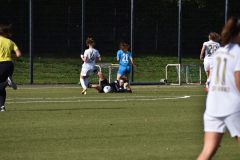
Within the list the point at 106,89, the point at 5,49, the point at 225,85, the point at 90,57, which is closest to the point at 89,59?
the point at 90,57

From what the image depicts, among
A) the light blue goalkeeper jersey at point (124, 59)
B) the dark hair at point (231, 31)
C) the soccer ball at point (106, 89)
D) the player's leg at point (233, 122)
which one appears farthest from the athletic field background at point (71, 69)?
the player's leg at point (233, 122)

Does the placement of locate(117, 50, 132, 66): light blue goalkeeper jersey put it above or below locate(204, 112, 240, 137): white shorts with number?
above

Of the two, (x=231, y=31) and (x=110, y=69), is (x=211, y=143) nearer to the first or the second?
(x=231, y=31)

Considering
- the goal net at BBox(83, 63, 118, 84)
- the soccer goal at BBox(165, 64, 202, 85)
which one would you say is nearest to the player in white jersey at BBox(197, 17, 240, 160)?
the goal net at BBox(83, 63, 118, 84)

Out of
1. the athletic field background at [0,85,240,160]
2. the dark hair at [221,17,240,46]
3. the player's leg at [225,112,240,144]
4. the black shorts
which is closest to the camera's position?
the player's leg at [225,112,240,144]

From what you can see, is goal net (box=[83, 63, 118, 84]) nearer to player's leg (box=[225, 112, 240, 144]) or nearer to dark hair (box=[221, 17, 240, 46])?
dark hair (box=[221, 17, 240, 46])

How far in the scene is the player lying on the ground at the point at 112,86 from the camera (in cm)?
3020

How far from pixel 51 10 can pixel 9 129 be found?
83.7 ft

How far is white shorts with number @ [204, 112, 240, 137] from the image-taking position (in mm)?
9330

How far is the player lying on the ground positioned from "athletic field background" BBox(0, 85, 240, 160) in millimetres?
4075

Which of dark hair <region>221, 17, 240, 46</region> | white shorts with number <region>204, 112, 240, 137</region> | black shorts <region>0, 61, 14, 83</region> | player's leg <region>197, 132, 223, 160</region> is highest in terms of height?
dark hair <region>221, 17, 240, 46</region>

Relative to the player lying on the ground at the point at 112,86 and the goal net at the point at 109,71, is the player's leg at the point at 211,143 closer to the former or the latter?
the player lying on the ground at the point at 112,86

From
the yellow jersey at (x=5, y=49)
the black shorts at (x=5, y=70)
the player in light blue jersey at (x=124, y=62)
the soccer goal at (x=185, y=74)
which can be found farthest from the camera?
the soccer goal at (x=185, y=74)

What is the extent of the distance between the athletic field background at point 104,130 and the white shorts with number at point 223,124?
305cm
